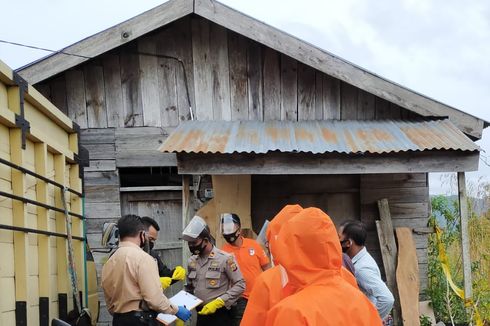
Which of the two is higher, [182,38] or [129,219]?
[182,38]

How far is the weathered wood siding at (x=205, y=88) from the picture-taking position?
8.16 meters

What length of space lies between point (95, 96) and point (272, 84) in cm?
242

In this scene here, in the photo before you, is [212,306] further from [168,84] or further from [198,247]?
[168,84]

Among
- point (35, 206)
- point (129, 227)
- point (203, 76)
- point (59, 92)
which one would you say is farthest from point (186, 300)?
point (59, 92)

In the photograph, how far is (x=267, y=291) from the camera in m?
3.44

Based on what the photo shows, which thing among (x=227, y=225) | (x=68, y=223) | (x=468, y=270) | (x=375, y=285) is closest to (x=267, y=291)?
(x=375, y=285)

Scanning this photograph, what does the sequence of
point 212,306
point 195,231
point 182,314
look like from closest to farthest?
point 182,314, point 212,306, point 195,231

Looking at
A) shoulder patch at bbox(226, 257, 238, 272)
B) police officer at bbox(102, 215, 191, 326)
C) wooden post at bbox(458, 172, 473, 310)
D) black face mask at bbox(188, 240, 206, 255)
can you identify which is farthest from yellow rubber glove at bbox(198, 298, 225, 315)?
wooden post at bbox(458, 172, 473, 310)

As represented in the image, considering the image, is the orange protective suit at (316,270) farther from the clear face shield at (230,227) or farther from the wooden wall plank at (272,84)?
the wooden wall plank at (272,84)

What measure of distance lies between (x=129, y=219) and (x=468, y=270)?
4326 mm

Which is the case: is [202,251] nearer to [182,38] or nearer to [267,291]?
[267,291]

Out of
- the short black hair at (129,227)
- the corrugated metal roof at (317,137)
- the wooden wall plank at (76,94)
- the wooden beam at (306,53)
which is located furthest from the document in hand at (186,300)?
the wooden beam at (306,53)

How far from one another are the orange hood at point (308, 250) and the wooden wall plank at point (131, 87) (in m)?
5.58

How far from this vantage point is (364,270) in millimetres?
4914
